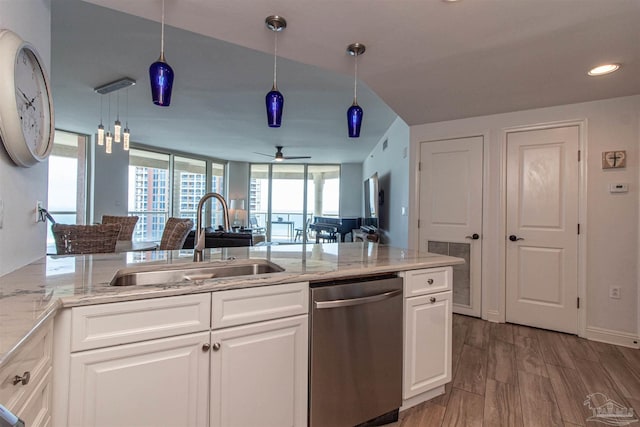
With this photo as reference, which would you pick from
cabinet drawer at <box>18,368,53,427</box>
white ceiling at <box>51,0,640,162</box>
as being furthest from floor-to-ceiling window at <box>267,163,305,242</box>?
cabinet drawer at <box>18,368,53,427</box>

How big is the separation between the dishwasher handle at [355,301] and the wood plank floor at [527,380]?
726 millimetres

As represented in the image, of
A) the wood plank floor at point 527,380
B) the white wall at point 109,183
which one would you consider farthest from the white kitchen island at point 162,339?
the white wall at point 109,183

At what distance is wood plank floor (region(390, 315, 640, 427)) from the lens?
1795 millimetres

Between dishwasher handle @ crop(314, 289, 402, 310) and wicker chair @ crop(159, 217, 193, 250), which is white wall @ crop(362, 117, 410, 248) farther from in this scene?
wicker chair @ crop(159, 217, 193, 250)

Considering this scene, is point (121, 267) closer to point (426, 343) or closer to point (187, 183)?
point (426, 343)

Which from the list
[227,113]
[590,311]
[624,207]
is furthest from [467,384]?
[227,113]

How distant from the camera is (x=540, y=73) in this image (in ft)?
7.79

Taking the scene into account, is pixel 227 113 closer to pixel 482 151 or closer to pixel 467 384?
pixel 482 151

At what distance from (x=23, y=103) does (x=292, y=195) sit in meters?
8.21

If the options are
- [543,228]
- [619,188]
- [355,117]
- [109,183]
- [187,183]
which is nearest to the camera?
[355,117]

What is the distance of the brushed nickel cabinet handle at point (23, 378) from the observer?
749mm

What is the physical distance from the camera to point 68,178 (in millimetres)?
5613

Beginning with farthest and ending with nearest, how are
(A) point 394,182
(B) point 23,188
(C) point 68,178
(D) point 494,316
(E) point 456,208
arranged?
(C) point 68,178
(A) point 394,182
(E) point 456,208
(D) point 494,316
(B) point 23,188

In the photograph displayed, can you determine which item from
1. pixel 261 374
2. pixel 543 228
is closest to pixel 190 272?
pixel 261 374
